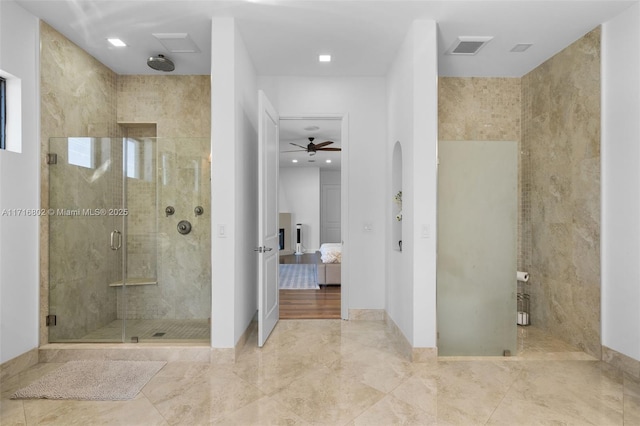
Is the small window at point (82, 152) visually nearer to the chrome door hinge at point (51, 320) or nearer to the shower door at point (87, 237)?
the shower door at point (87, 237)

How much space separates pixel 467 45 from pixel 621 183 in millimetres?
1752

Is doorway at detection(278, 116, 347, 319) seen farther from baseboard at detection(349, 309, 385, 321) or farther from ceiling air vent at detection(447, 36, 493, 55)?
ceiling air vent at detection(447, 36, 493, 55)

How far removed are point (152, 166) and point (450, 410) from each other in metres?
3.07

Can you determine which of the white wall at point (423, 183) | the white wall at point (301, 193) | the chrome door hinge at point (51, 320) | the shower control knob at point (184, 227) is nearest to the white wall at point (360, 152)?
the white wall at point (423, 183)

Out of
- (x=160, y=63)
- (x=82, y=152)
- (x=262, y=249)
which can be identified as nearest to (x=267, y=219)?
(x=262, y=249)

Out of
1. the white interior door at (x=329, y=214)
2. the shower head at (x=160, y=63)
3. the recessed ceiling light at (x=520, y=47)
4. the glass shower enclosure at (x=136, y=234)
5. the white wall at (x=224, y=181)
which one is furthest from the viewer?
the white interior door at (x=329, y=214)

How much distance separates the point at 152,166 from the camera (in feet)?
10.6

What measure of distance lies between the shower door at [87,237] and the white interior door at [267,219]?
1252 millimetres

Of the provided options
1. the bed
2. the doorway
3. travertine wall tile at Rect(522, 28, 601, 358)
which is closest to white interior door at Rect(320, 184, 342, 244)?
the doorway

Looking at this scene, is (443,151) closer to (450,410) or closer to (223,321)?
(450,410)

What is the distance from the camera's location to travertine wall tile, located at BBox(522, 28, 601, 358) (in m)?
3.03

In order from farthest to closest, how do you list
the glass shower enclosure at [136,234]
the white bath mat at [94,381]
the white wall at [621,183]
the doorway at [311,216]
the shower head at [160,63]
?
the doorway at [311,216]
the shower head at [160,63]
the glass shower enclosure at [136,234]
the white wall at [621,183]
the white bath mat at [94,381]

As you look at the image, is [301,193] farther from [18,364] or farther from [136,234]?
[18,364]

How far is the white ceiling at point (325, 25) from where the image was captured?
2.68 metres
